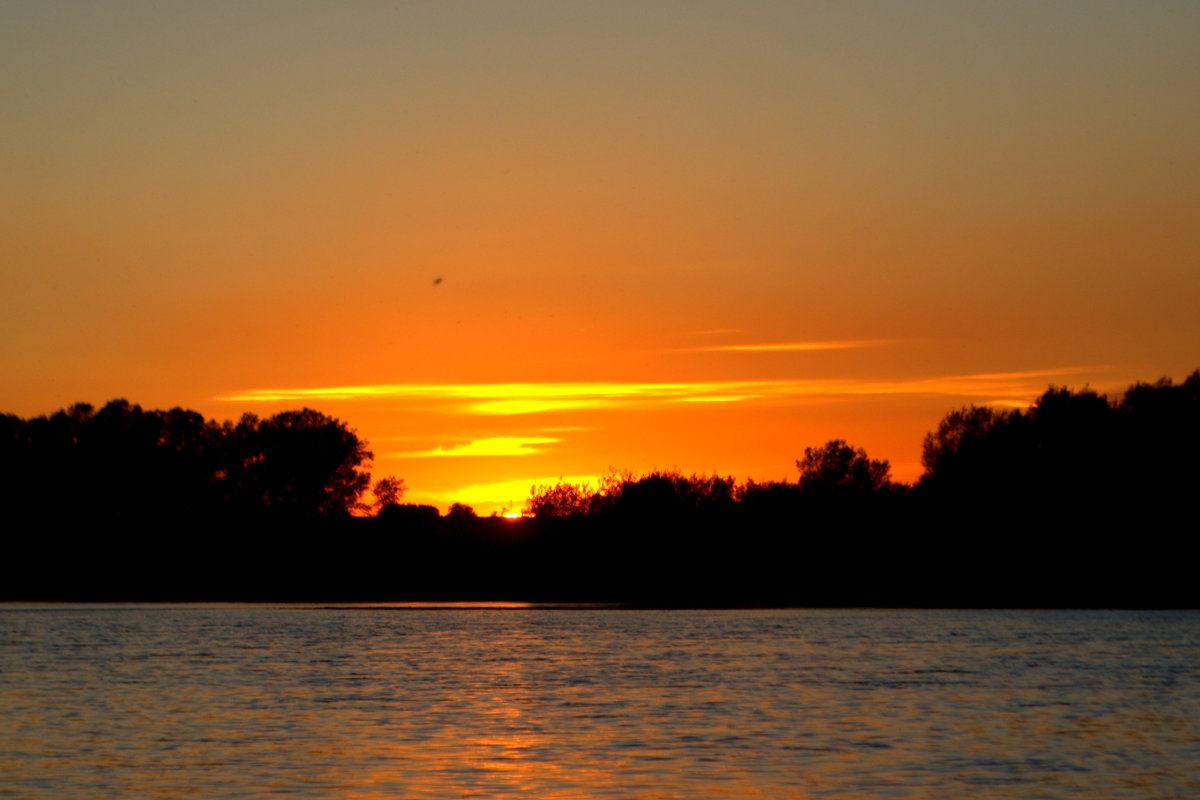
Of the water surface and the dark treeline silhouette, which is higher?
the dark treeline silhouette

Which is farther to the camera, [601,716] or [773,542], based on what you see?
[773,542]

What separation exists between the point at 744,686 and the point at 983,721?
1322 centimetres

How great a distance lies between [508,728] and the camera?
143 ft

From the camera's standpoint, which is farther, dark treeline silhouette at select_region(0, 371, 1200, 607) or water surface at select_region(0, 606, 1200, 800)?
dark treeline silhouette at select_region(0, 371, 1200, 607)

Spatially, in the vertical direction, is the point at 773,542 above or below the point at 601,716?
above

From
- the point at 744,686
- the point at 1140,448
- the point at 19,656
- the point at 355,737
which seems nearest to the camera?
the point at 355,737

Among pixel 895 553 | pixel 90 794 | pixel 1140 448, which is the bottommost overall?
pixel 90 794

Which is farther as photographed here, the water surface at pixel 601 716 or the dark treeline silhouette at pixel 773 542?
the dark treeline silhouette at pixel 773 542

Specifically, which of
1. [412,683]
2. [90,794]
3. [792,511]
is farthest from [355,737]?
[792,511]

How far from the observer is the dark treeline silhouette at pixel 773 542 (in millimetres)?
151750

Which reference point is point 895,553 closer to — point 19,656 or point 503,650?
point 503,650

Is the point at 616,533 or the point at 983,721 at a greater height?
the point at 616,533

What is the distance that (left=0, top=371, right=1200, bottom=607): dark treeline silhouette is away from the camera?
151750 mm

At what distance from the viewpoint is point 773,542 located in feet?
539
